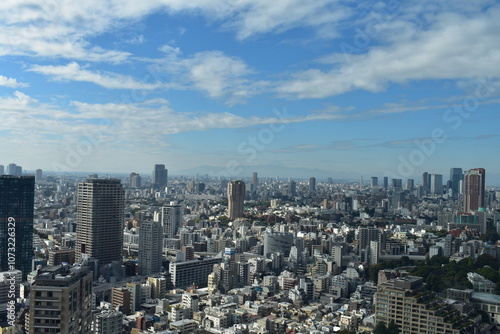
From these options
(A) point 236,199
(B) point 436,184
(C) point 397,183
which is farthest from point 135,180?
(B) point 436,184

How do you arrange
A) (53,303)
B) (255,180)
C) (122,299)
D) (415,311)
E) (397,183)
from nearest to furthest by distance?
(53,303)
(415,311)
(122,299)
(397,183)
(255,180)

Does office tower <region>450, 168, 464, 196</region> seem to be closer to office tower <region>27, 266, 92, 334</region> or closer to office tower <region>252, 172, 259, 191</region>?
office tower <region>252, 172, 259, 191</region>

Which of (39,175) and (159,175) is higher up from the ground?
(159,175)

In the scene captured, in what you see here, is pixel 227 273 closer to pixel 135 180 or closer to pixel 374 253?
pixel 374 253

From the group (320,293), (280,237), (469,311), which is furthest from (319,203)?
(469,311)

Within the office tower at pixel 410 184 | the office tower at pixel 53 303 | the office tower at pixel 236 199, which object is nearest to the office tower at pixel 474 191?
the office tower at pixel 410 184

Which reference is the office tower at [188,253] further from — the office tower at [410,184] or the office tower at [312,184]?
the office tower at [312,184]

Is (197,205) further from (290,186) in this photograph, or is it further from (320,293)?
(320,293)
